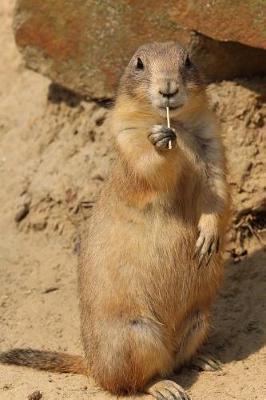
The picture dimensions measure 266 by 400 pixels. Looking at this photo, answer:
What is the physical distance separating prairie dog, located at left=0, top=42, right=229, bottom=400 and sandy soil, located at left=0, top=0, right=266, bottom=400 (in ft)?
1.12

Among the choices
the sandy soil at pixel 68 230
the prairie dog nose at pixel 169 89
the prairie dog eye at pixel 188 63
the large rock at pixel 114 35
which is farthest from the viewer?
the large rock at pixel 114 35

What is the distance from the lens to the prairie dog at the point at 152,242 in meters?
7.21

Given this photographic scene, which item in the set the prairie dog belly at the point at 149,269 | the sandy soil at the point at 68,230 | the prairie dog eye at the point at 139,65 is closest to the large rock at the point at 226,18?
the sandy soil at the point at 68,230

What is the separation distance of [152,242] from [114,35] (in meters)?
2.59

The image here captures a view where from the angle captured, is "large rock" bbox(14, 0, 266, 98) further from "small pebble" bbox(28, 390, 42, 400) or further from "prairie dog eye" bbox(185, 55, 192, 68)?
"small pebble" bbox(28, 390, 42, 400)

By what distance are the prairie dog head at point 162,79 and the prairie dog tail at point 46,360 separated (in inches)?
80.2

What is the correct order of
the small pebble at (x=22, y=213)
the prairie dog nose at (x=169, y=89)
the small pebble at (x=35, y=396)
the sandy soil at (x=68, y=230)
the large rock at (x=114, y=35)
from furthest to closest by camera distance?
1. the small pebble at (x=22, y=213)
2. the large rock at (x=114, y=35)
3. the sandy soil at (x=68, y=230)
4. the small pebble at (x=35, y=396)
5. the prairie dog nose at (x=169, y=89)

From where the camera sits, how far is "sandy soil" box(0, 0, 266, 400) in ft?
24.8

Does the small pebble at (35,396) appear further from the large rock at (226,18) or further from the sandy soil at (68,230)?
the large rock at (226,18)

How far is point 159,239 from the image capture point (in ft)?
24.0

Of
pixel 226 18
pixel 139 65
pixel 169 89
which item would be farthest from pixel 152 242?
pixel 226 18

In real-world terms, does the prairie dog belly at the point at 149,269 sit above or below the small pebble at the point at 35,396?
above

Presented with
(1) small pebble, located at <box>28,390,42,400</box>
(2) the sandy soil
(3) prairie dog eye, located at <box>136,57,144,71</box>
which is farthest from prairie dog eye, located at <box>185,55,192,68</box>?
(1) small pebble, located at <box>28,390,42,400</box>

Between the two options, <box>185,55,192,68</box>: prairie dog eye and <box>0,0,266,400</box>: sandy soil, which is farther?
<box>0,0,266,400</box>: sandy soil
